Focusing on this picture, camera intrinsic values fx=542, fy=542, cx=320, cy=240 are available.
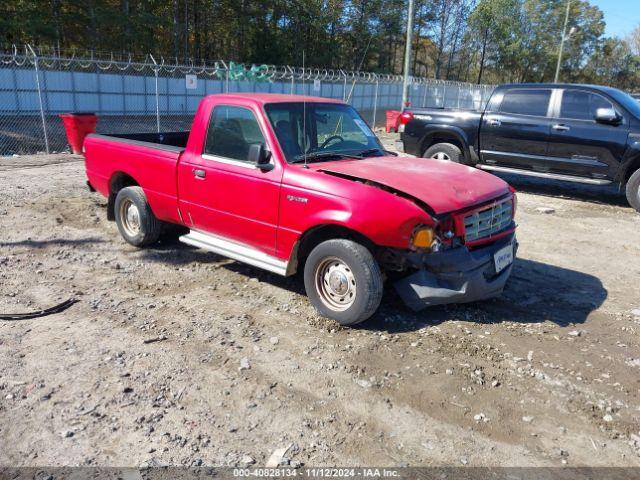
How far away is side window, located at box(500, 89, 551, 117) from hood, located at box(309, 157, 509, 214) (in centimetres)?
556

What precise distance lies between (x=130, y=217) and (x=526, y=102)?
24.3 feet

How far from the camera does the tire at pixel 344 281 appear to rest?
4191 mm

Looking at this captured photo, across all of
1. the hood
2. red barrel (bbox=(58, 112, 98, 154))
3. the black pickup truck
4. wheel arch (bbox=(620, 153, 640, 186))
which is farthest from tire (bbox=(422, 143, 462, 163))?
red barrel (bbox=(58, 112, 98, 154))

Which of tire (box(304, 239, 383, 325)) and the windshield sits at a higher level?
the windshield

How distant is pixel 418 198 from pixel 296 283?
1.80 m

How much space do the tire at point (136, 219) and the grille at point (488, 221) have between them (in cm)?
356

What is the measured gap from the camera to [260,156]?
4676 millimetres

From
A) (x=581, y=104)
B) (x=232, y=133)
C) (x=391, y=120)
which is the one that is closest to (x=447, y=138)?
(x=581, y=104)

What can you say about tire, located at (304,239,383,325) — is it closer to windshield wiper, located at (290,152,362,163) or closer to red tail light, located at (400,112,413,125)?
windshield wiper, located at (290,152,362,163)

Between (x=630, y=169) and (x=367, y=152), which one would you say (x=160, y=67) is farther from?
(x=367, y=152)

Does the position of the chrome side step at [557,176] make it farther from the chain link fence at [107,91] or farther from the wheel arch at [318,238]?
the chain link fence at [107,91]

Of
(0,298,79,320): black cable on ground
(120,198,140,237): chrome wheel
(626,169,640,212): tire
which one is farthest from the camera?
(626,169,640,212): tire

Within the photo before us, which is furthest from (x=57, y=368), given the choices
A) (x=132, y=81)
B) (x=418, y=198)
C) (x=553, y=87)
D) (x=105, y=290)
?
(x=132, y=81)

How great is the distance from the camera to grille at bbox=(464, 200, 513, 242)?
14.5ft
